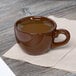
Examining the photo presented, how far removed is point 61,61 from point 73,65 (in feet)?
0.11

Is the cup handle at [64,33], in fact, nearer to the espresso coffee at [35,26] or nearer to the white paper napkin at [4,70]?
the espresso coffee at [35,26]

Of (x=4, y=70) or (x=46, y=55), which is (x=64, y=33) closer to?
(x=46, y=55)

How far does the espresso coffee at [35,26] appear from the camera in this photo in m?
0.61

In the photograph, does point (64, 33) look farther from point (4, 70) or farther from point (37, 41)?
point (4, 70)

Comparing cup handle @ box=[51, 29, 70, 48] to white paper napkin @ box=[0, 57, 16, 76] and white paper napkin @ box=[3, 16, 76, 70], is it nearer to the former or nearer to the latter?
white paper napkin @ box=[3, 16, 76, 70]

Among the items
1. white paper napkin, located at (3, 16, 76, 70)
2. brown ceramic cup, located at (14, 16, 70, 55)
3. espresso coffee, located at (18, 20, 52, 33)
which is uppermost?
espresso coffee, located at (18, 20, 52, 33)

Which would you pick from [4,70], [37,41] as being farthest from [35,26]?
[4,70]

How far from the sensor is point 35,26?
626 mm

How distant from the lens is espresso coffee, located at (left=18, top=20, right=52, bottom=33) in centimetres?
61

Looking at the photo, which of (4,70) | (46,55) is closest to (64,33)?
(46,55)

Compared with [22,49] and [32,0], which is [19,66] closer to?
[22,49]

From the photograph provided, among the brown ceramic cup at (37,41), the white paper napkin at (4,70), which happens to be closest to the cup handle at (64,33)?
the brown ceramic cup at (37,41)

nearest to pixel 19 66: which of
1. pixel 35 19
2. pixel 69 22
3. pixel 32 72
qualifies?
pixel 32 72

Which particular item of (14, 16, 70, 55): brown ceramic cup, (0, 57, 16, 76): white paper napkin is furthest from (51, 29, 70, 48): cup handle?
(0, 57, 16, 76): white paper napkin
